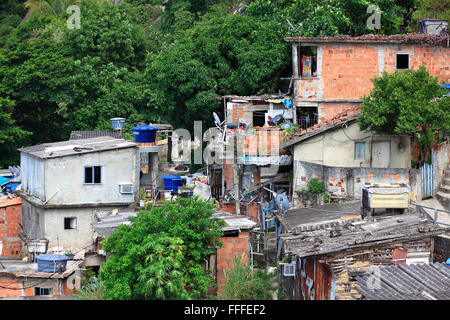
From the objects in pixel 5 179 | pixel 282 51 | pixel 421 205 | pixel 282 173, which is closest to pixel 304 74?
pixel 282 51

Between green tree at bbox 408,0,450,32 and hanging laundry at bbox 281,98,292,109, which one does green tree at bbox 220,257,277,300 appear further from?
green tree at bbox 408,0,450,32

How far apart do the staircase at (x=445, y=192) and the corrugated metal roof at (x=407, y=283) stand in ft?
23.6

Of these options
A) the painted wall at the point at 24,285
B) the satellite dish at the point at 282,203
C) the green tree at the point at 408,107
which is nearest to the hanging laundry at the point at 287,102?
the green tree at the point at 408,107

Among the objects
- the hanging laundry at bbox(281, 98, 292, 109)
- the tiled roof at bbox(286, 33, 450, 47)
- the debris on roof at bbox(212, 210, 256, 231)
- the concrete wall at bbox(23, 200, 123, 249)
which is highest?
the tiled roof at bbox(286, 33, 450, 47)

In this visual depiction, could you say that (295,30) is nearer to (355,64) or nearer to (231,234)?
(355,64)

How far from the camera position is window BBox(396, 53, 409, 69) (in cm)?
2489

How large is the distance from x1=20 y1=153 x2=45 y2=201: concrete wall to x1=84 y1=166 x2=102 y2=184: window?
4.74 ft

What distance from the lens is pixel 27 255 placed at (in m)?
24.2

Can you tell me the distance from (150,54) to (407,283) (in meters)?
28.3

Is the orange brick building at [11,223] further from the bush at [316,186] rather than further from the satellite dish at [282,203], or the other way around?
the bush at [316,186]

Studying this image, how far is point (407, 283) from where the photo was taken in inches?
497

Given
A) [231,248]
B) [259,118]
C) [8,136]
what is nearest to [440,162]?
[259,118]

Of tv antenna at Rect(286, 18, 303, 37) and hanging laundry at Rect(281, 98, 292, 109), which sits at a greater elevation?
tv antenna at Rect(286, 18, 303, 37)

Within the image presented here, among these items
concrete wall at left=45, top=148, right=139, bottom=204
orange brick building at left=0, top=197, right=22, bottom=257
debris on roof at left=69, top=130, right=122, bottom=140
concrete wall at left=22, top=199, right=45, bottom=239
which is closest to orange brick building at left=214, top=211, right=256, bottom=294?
concrete wall at left=45, top=148, right=139, bottom=204
